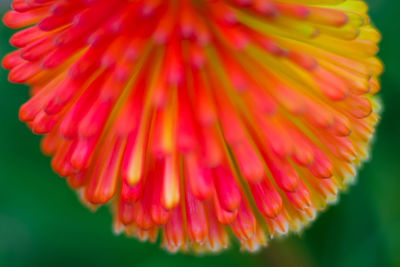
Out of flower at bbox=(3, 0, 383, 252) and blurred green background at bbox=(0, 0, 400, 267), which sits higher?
flower at bbox=(3, 0, 383, 252)

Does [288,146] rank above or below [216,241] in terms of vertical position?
above

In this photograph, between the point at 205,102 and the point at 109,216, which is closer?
the point at 205,102

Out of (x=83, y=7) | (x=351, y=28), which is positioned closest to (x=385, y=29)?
(x=351, y=28)

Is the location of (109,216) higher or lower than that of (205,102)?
lower

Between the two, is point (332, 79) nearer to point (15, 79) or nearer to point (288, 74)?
point (288, 74)

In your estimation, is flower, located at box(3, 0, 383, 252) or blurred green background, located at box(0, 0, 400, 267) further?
blurred green background, located at box(0, 0, 400, 267)
